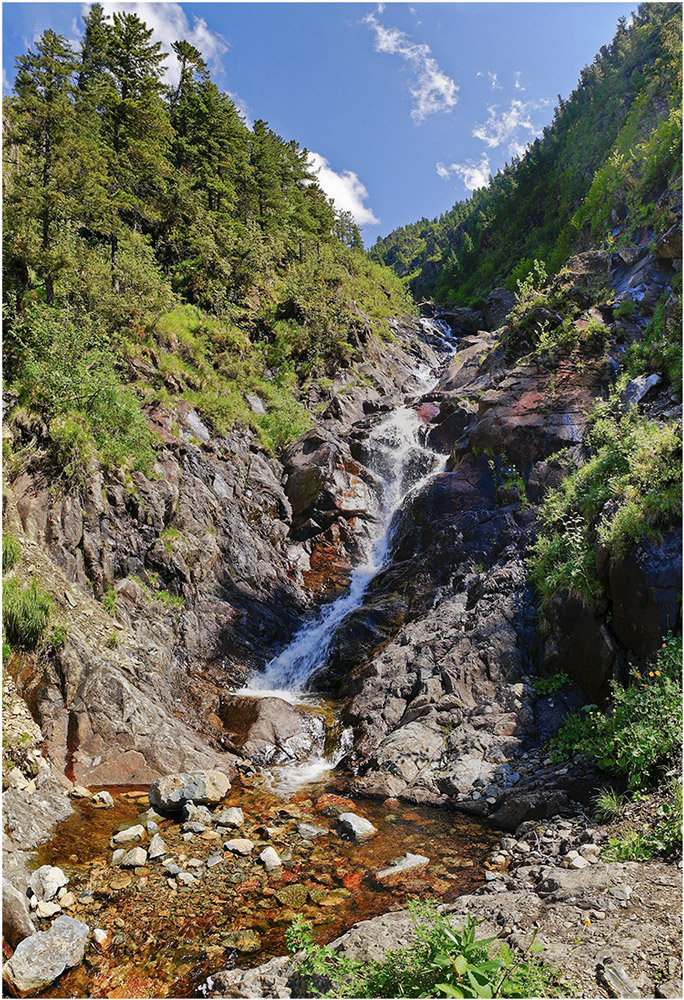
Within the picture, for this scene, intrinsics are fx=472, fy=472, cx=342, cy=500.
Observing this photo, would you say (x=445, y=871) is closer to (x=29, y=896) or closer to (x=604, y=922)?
(x=604, y=922)

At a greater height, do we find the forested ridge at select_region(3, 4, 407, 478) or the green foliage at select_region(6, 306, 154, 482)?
the forested ridge at select_region(3, 4, 407, 478)

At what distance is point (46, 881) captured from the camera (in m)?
4.64

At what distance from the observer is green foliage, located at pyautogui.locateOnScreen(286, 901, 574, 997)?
2.80 meters

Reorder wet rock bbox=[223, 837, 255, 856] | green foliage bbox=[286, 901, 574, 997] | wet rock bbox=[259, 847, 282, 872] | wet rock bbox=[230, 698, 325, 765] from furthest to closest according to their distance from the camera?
1. wet rock bbox=[230, 698, 325, 765]
2. wet rock bbox=[223, 837, 255, 856]
3. wet rock bbox=[259, 847, 282, 872]
4. green foliage bbox=[286, 901, 574, 997]

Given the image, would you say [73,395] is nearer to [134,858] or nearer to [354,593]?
[134,858]

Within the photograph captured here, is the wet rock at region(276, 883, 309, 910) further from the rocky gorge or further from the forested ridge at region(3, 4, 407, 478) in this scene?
the forested ridge at region(3, 4, 407, 478)

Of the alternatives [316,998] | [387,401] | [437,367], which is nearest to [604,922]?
[316,998]

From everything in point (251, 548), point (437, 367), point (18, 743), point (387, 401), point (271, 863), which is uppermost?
point (437, 367)

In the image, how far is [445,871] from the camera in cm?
550

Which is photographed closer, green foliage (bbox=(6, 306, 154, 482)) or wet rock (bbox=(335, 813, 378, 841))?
wet rock (bbox=(335, 813, 378, 841))

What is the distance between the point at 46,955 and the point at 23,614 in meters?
4.40

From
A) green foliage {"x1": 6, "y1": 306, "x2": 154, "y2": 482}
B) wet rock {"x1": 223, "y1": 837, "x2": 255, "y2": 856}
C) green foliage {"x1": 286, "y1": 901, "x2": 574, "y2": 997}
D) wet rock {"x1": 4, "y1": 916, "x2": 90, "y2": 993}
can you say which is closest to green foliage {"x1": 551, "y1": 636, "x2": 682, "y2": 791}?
green foliage {"x1": 286, "y1": 901, "x2": 574, "y2": 997}

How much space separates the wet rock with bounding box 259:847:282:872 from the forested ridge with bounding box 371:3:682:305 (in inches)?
793

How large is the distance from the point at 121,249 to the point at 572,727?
19831 millimetres
